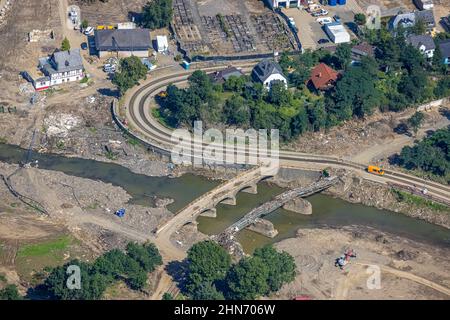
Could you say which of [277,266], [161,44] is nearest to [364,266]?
[277,266]

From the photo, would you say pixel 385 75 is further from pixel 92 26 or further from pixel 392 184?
pixel 92 26

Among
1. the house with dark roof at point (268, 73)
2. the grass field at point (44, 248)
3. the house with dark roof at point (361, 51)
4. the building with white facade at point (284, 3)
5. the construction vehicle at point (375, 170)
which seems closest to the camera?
the grass field at point (44, 248)

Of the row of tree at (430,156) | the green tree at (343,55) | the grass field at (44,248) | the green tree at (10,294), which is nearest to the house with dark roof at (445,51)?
the green tree at (343,55)

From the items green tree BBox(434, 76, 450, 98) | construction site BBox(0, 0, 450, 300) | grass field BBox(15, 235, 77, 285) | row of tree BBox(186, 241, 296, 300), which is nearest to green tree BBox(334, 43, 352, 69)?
construction site BBox(0, 0, 450, 300)

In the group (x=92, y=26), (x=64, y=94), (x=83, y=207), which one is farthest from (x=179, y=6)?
(x=83, y=207)

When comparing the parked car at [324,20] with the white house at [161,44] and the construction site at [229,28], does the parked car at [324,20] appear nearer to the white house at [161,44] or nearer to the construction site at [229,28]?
the construction site at [229,28]

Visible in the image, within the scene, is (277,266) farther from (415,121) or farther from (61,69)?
(61,69)

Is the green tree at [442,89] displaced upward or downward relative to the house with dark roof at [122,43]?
downward
